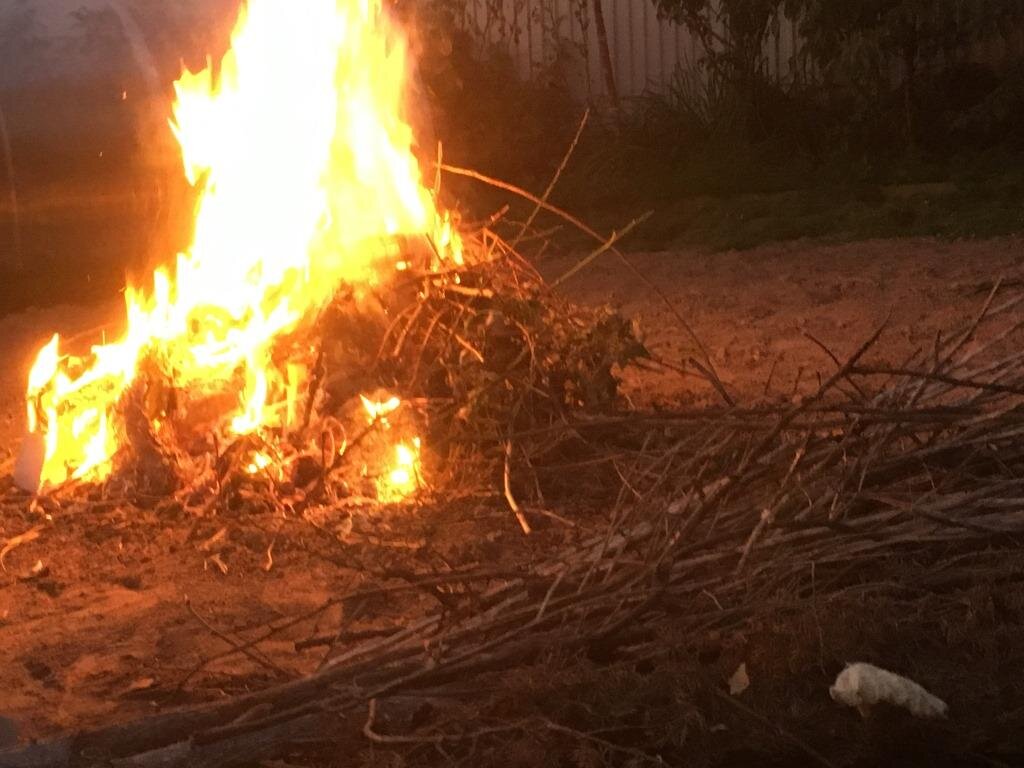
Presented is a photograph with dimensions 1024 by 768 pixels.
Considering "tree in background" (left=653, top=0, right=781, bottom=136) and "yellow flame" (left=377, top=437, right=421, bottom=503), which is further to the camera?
"tree in background" (left=653, top=0, right=781, bottom=136)

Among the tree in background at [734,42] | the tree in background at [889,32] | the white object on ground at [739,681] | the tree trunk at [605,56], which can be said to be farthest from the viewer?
the tree trunk at [605,56]

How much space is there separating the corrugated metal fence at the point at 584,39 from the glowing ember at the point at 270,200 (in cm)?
668

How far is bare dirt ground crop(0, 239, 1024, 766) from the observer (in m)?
2.83

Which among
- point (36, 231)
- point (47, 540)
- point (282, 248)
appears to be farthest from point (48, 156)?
point (47, 540)

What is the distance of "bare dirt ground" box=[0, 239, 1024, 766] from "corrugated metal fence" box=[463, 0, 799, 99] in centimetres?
499

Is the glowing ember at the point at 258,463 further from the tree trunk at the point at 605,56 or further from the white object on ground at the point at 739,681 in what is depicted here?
the tree trunk at the point at 605,56

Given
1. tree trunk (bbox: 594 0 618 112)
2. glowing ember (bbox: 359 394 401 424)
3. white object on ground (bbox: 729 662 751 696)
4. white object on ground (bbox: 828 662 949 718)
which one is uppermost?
tree trunk (bbox: 594 0 618 112)

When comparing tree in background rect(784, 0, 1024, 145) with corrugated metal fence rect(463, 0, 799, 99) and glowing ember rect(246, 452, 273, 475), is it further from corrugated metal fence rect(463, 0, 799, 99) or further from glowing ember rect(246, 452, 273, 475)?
glowing ember rect(246, 452, 273, 475)

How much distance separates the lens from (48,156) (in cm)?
823

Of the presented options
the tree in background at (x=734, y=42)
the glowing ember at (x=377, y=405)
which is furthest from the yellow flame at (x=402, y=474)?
the tree in background at (x=734, y=42)

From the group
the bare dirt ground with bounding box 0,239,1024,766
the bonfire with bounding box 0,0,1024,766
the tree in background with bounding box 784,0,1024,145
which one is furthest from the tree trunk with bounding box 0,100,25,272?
the tree in background with bounding box 784,0,1024,145

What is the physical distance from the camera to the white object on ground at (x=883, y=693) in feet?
9.26

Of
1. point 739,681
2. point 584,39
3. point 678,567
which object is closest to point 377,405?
point 678,567

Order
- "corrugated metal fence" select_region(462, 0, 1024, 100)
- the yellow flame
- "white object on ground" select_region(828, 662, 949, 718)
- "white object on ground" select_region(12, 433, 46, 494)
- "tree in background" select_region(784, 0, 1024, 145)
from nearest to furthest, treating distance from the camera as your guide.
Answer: "white object on ground" select_region(828, 662, 949, 718) < the yellow flame < "white object on ground" select_region(12, 433, 46, 494) < "tree in background" select_region(784, 0, 1024, 145) < "corrugated metal fence" select_region(462, 0, 1024, 100)
